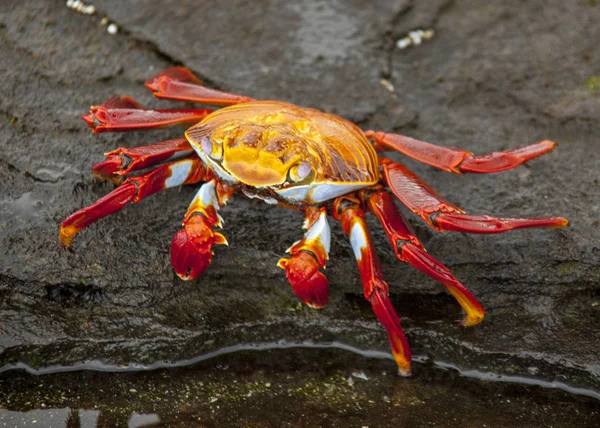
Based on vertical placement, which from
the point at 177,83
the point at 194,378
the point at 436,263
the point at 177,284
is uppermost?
the point at 177,83

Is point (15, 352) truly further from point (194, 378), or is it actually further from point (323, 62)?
point (323, 62)

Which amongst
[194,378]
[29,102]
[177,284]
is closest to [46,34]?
[29,102]

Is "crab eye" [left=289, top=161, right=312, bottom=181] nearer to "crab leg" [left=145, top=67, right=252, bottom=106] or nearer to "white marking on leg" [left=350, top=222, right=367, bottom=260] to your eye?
"white marking on leg" [left=350, top=222, right=367, bottom=260]

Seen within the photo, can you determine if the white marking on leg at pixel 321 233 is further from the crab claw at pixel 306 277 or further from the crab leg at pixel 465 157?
the crab leg at pixel 465 157

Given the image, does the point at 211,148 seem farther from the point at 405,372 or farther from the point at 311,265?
the point at 405,372

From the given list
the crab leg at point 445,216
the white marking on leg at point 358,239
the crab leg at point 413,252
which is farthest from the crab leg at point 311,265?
the crab leg at point 445,216

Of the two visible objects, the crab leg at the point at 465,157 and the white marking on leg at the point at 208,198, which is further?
the crab leg at the point at 465,157

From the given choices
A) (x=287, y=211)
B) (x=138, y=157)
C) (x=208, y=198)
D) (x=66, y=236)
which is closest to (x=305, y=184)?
(x=208, y=198)
